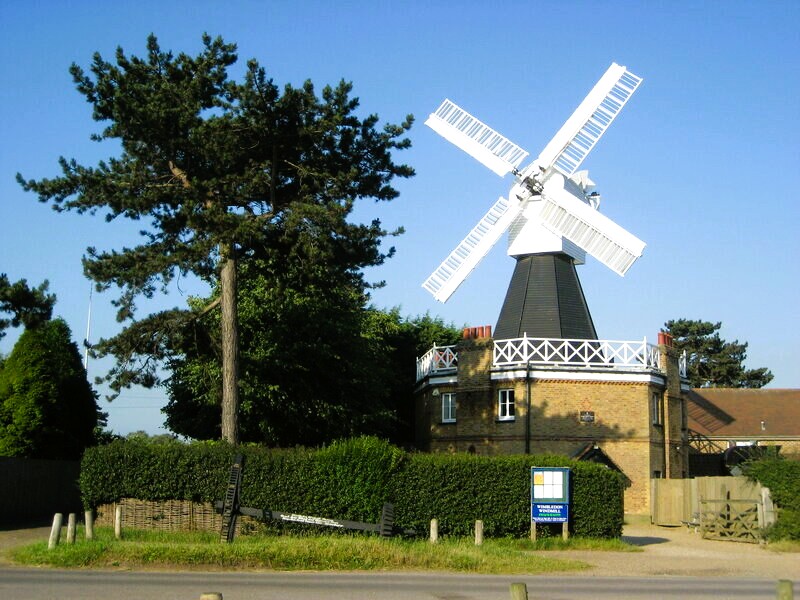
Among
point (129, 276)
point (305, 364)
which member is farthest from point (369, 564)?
point (305, 364)

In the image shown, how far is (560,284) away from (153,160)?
18.6 m

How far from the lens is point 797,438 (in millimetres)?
56938

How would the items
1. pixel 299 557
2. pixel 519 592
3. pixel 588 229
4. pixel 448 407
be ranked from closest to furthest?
1. pixel 519 592
2. pixel 299 557
3. pixel 588 229
4. pixel 448 407

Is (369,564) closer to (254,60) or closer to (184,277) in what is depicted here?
(184,277)

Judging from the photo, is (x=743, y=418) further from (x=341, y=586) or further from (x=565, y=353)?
(x=341, y=586)

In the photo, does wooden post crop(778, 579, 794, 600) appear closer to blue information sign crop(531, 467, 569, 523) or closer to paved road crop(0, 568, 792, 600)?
paved road crop(0, 568, 792, 600)

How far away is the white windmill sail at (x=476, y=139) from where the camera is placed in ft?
132

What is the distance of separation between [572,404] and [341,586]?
2270 cm

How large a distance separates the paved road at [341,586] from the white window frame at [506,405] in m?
18.6

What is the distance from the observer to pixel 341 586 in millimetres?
17625

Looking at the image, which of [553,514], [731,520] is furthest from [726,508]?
[553,514]

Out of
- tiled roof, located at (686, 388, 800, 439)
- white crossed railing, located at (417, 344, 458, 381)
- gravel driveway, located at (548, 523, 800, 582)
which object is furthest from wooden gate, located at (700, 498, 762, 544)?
tiled roof, located at (686, 388, 800, 439)

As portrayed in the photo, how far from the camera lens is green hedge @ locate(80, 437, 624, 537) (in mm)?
27109

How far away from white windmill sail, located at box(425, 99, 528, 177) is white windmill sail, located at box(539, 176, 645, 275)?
82.9 inches
